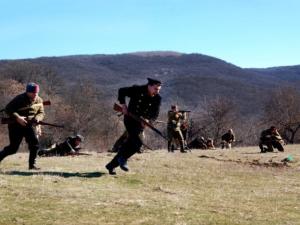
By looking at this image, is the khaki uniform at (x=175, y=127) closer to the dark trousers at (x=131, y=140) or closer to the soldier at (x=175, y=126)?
the soldier at (x=175, y=126)

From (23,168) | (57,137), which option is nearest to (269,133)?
(23,168)

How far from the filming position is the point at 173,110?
23.2 metres

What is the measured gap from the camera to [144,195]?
1058cm

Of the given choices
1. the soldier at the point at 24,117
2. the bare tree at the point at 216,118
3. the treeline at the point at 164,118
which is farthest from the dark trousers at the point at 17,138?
the bare tree at the point at 216,118

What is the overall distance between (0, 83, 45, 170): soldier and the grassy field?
60cm

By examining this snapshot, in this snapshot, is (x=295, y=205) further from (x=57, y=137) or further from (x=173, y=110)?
(x=57, y=137)

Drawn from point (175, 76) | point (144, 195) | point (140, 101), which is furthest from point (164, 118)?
point (175, 76)

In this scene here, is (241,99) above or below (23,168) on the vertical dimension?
above

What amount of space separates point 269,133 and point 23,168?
15879 mm

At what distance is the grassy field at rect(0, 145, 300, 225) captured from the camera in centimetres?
880

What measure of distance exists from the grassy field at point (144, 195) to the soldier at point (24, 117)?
1.97ft

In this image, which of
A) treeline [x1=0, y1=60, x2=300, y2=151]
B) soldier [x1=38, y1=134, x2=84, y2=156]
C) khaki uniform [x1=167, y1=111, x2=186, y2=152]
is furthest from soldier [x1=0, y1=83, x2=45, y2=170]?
treeline [x1=0, y1=60, x2=300, y2=151]

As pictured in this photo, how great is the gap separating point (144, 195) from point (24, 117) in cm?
343

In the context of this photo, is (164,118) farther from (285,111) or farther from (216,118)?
(285,111)
